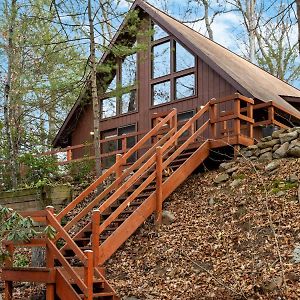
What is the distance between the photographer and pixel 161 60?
1777 centimetres

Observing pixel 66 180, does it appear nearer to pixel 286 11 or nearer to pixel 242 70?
pixel 242 70

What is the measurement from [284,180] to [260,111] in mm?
5224

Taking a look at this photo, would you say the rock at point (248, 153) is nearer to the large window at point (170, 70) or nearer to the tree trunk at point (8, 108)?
the large window at point (170, 70)

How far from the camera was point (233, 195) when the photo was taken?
420 inches

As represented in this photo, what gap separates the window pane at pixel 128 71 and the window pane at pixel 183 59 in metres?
1.84

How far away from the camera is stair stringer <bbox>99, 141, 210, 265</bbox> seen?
977 centimetres

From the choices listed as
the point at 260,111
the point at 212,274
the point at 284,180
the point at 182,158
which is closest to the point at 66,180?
the point at 182,158

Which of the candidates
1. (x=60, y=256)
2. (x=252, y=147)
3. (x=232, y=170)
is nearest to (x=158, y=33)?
(x=252, y=147)

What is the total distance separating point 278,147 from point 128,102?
7.93 m

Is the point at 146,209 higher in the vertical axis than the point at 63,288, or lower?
higher

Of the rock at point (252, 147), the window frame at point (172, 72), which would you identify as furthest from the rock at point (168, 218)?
the window frame at point (172, 72)

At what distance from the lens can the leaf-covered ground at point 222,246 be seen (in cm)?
773

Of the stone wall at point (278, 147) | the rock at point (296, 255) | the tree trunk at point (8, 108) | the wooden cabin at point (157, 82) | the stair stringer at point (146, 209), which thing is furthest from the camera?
the tree trunk at point (8, 108)

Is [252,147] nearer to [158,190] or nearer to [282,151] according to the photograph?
[282,151]
